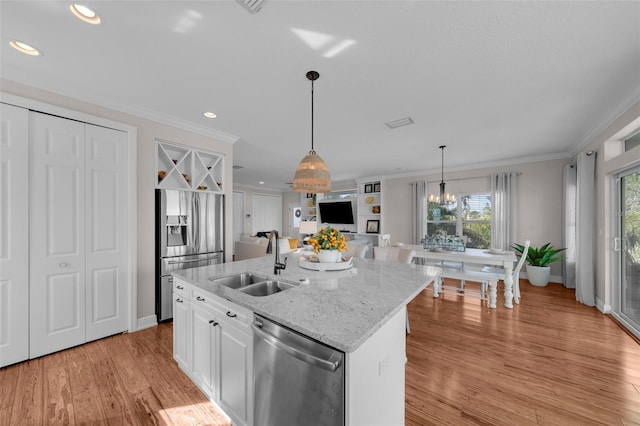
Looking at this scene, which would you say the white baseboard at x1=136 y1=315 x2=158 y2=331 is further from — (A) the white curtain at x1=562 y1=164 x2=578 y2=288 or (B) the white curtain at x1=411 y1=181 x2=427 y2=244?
(A) the white curtain at x1=562 y1=164 x2=578 y2=288

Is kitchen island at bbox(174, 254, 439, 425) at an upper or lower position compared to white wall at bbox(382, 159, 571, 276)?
lower

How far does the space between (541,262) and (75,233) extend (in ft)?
23.2

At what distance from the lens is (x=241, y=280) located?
212 centimetres

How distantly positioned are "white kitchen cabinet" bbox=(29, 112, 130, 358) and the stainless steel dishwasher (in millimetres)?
2337

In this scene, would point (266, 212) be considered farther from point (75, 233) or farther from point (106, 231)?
point (75, 233)

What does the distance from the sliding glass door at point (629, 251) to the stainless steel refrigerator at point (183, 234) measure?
202 inches

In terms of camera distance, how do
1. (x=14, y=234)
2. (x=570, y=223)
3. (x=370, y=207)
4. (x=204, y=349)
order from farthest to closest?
(x=370, y=207), (x=570, y=223), (x=14, y=234), (x=204, y=349)

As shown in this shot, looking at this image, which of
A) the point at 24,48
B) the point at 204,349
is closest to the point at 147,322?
the point at 204,349

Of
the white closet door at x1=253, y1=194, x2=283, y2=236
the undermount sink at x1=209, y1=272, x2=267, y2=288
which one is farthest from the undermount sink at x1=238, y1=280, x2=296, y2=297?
the white closet door at x1=253, y1=194, x2=283, y2=236

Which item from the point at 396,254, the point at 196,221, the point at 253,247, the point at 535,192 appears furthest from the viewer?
the point at 253,247

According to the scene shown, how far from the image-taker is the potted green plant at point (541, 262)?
4.68 m

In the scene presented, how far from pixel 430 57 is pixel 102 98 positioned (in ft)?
10.5

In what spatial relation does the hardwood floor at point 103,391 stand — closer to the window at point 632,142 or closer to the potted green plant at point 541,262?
the window at point 632,142

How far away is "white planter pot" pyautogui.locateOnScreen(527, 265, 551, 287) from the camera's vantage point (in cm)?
471
